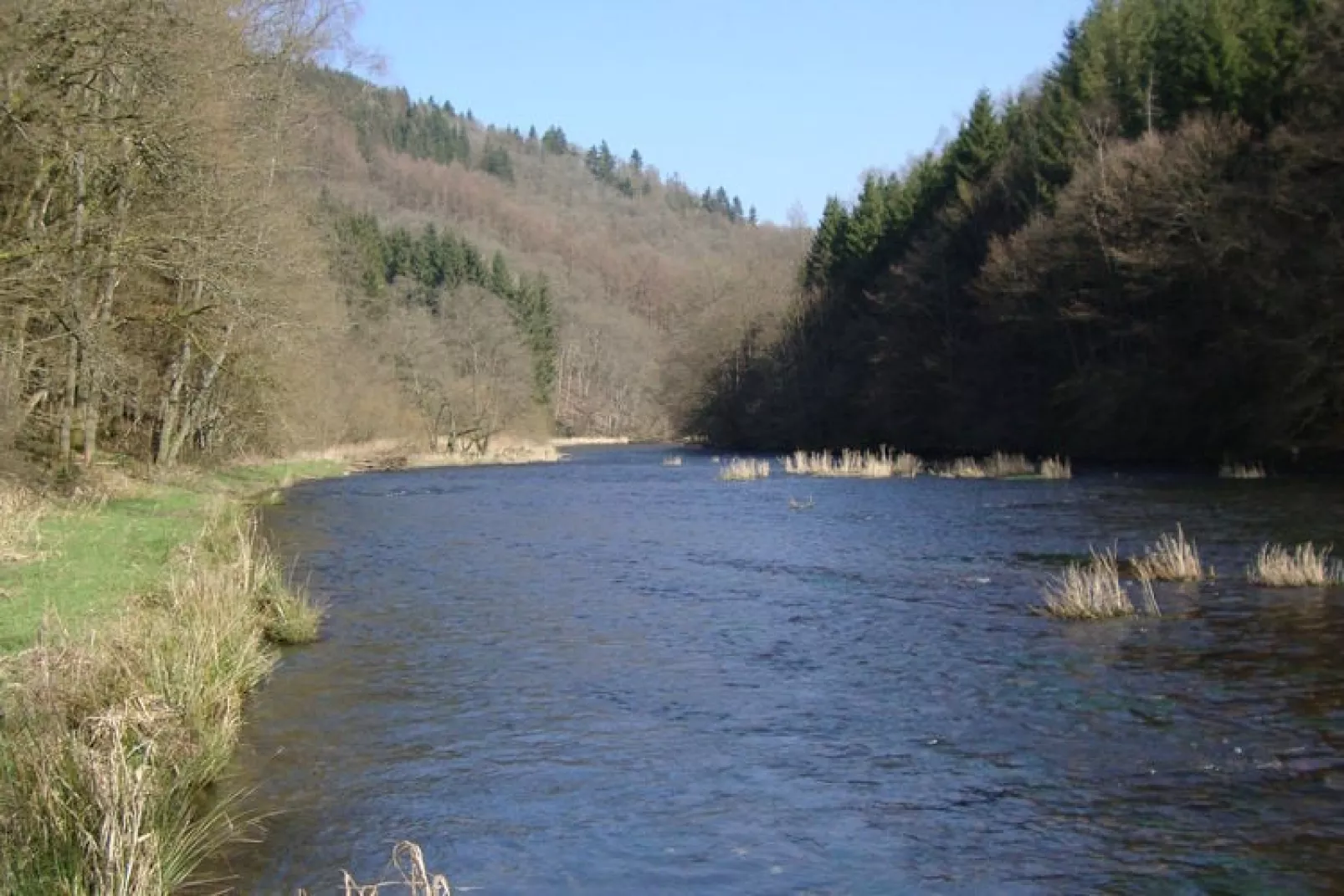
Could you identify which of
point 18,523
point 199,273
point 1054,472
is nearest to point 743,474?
point 1054,472

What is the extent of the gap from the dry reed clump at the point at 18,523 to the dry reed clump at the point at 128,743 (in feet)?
12.8

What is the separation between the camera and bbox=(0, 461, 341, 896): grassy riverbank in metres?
5.73

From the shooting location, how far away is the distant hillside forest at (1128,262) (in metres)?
32.8

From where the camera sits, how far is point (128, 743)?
23.7ft

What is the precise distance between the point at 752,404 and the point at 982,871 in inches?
2726

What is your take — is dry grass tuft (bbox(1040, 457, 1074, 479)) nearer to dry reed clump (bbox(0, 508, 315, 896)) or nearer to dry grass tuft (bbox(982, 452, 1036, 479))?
dry grass tuft (bbox(982, 452, 1036, 479))

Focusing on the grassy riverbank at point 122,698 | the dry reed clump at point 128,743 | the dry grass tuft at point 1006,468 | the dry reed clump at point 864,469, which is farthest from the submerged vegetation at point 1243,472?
the dry reed clump at point 128,743

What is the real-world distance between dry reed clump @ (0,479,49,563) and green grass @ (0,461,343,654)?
0.66ft

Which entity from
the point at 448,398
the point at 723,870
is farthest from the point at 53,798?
the point at 448,398

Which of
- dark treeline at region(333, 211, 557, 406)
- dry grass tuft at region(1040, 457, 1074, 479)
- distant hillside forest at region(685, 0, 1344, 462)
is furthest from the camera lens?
dark treeline at region(333, 211, 557, 406)

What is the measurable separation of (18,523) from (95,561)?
215 centimetres

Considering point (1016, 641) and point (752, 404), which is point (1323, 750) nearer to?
point (1016, 641)

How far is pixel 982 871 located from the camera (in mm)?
7195

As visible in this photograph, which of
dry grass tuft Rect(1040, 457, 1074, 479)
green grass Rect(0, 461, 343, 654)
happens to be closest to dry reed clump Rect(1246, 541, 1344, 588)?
green grass Rect(0, 461, 343, 654)
